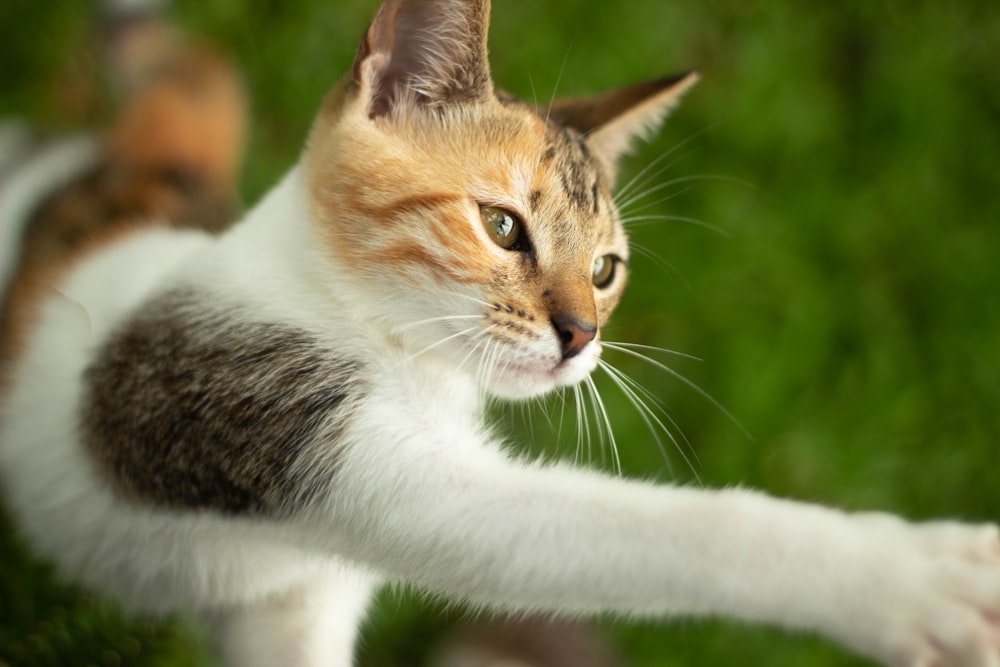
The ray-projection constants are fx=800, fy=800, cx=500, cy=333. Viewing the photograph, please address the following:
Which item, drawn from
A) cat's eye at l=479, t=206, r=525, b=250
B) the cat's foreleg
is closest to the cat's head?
cat's eye at l=479, t=206, r=525, b=250

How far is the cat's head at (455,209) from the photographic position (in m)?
1.44

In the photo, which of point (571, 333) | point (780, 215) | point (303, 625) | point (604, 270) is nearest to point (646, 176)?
point (780, 215)

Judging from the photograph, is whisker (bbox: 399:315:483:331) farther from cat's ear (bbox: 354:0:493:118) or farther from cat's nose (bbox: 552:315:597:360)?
cat's ear (bbox: 354:0:493:118)

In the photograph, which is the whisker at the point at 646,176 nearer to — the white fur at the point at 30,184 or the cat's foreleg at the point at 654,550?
the cat's foreleg at the point at 654,550

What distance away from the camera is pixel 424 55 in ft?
5.11

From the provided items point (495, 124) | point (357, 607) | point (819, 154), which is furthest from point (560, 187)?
point (819, 154)

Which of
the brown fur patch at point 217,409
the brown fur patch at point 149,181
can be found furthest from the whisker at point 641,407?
the brown fur patch at point 149,181

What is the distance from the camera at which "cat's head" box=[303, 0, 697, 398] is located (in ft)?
4.72

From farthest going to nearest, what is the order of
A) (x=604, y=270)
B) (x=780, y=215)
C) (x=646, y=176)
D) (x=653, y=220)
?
(x=780, y=215)
(x=646, y=176)
(x=653, y=220)
(x=604, y=270)

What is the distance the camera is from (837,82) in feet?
11.6

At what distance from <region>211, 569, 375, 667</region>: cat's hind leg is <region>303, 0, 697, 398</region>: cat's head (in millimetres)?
678

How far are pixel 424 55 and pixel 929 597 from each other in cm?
125

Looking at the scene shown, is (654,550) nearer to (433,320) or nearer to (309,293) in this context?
(433,320)

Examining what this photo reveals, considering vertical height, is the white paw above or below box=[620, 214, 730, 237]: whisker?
below
